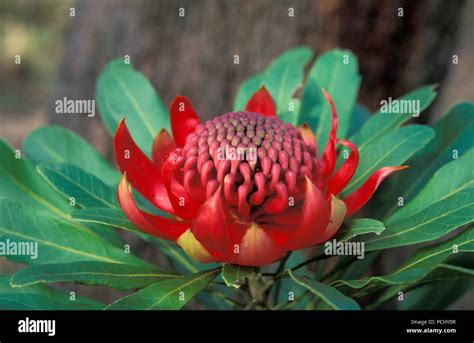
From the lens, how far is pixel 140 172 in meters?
1.46

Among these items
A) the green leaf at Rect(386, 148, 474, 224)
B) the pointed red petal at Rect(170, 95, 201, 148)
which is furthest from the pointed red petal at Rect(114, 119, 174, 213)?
the green leaf at Rect(386, 148, 474, 224)

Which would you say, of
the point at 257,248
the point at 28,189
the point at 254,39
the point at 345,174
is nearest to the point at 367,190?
the point at 345,174

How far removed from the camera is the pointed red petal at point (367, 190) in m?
1.37

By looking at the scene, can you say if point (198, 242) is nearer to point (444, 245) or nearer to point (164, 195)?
point (164, 195)

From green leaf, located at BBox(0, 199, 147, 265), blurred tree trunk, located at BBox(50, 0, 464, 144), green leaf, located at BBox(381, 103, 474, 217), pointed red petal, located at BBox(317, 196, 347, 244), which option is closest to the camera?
pointed red petal, located at BBox(317, 196, 347, 244)

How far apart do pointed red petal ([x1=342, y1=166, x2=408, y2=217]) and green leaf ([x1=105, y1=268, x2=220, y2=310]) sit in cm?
35

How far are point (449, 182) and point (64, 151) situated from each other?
105cm

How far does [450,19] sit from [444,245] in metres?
1.80

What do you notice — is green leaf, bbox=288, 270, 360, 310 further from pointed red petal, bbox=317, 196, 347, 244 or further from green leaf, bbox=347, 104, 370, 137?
green leaf, bbox=347, 104, 370, 137

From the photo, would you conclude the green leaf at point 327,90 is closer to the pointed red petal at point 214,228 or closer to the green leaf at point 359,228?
the green leaf at point 359,228

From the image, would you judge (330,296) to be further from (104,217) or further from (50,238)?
(50,238)

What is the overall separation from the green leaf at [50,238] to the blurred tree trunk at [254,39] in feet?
4.86

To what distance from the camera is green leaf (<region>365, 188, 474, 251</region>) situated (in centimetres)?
130
